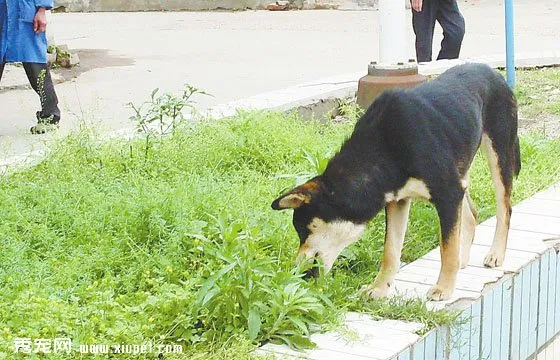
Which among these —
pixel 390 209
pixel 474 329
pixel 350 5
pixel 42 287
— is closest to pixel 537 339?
pixel 474 329

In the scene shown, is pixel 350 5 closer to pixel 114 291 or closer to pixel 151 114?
pixel 151 114

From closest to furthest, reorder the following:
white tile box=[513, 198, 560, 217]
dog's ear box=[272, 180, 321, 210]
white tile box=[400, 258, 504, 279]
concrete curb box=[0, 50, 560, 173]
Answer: dog's ear box=[272, 180, 321, 210]
white tile box=[400, 258, 504, 279]
white tile box=[513, 198, 560, 217]
concrete curb box=[0, 50, 560, 173]

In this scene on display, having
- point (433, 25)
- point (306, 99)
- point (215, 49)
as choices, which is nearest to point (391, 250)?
point (306, 99)

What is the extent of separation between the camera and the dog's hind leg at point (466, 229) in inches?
170

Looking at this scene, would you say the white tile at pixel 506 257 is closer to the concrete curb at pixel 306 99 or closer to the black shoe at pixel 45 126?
the concrete curb at pixel 306 99

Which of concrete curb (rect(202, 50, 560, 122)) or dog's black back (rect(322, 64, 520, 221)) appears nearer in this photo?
dog's black back (rect(322, 64, 520, 221))

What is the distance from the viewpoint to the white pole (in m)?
7.04

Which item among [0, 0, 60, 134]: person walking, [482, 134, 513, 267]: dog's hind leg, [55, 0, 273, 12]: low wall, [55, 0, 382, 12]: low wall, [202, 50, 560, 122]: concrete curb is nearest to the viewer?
[482, 134, 513, 267]: dog's hind leg

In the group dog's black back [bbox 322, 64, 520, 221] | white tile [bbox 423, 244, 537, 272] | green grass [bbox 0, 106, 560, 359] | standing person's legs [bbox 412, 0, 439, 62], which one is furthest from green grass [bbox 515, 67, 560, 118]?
dog's black back [bbox 322, 64, 520, 221]

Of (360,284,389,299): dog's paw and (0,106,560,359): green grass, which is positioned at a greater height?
(0,106,560,359): green grass

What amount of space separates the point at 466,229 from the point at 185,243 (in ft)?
4.13

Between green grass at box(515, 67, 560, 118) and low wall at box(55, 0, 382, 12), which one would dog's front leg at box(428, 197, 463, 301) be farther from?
low wall at box(55, 0, 382, 12)

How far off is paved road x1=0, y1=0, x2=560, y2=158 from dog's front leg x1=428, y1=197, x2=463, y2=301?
3.66m

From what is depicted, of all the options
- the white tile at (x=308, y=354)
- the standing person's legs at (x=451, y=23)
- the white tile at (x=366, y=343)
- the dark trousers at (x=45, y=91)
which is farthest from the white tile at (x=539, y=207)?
the standing person's legs at (x=451, y=23)
